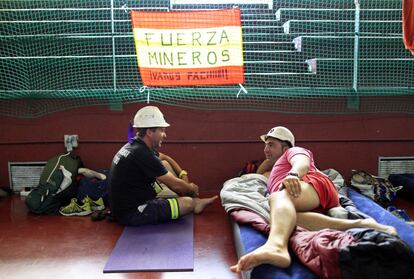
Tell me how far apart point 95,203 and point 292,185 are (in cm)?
225

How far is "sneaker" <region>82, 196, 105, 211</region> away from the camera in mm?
3814

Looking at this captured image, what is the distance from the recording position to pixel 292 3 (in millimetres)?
5211

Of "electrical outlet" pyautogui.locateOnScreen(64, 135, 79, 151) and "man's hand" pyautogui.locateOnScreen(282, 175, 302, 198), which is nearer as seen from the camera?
"man's hand" pyautogui.locateOnScreen(282, 175, 302, 198)

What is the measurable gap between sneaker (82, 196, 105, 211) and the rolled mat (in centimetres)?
71

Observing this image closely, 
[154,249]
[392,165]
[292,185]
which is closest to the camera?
[292,185]

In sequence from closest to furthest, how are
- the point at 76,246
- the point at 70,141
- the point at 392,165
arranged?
the point at 76,246, the point at 70,141, the point at 392,165

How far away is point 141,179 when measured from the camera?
10.7 feet

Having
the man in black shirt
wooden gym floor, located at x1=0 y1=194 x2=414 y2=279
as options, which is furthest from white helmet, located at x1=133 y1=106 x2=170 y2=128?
wooden gym floor, located at x1=0 y1=194 x2=414 y2=279

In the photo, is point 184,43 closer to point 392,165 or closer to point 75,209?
point 75,209

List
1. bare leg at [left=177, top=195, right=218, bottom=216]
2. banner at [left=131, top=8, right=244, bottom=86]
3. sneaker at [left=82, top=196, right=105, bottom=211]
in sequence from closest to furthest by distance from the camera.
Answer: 1. bare leg at [left=177, top=195, right=218, bottom=216]
2. sneaker at [left=82, top=196, right=105, bottom=211]
3. banner at [left=131, top=8, right=244, bottom=86]

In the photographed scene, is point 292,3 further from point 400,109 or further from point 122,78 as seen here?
point 122,78

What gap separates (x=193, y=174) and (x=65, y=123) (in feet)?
5.35

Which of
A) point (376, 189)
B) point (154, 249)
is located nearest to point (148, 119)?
point (154, 249)

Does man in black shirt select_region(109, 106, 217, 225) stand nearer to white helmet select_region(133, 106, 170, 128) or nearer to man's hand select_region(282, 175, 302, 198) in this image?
white helmet select_region(133, 106, 170, 128)
